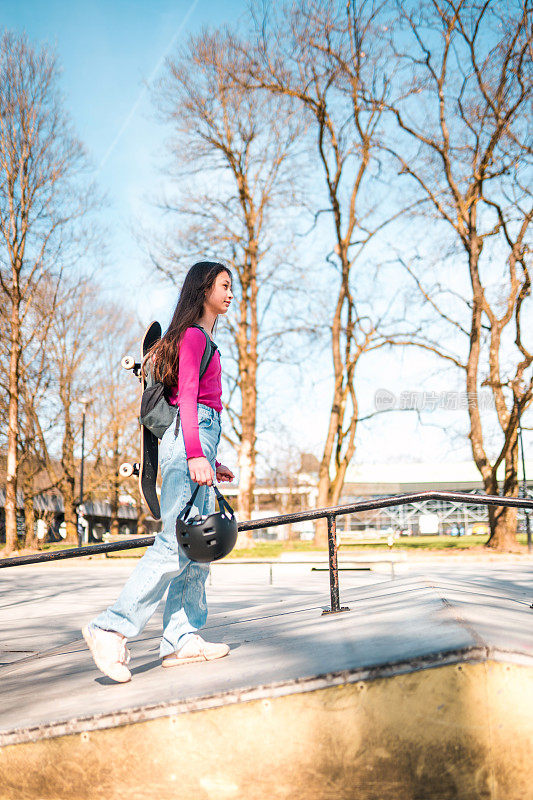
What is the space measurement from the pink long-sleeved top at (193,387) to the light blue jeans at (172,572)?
0.08 meters

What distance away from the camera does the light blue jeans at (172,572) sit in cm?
285

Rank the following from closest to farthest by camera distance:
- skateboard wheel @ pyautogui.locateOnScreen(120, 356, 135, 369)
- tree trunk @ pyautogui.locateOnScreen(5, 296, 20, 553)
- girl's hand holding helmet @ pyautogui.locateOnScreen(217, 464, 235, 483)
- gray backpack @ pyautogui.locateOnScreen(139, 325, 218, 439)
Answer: gray backpack @ pyautogui.locateOnScreen(139, 325, 218, 439) → skateboard wheel @ pyautogui.locateOnScreen(120, 356, 135, 369) → girl's hand holding helmet @ pyautogui.locateOnScreen(217, 464, 235, 483) → tree trunk @ pyautogui.locateOnScreen(5, 296, 20, 553)

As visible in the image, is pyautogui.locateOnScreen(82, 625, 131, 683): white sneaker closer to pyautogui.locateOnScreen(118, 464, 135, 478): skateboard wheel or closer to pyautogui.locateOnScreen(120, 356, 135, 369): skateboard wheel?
pyautogui.locateOnScreen(118, 464, 135, 478): skateboard wheel

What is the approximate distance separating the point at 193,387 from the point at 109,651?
113 cm

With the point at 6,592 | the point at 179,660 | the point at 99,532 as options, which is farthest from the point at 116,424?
the point at 179,660

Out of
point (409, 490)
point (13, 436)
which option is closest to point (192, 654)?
point (13, 436)

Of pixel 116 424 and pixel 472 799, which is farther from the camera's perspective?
pixel 116 424

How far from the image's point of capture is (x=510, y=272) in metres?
19.3

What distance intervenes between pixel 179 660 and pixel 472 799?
53.5 inches

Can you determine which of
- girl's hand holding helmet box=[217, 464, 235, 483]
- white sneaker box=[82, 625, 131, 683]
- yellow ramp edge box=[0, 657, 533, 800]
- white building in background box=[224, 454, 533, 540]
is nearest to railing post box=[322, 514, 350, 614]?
girl's hand holding helmet box=[217, 464, 235, 483]

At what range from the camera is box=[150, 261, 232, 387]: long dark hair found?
3.07 m

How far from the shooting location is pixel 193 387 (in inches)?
115

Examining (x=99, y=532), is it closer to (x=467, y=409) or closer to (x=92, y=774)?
(x=467, y=409)

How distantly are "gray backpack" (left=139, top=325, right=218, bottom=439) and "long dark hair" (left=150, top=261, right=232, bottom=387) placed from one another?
6 centimetres
